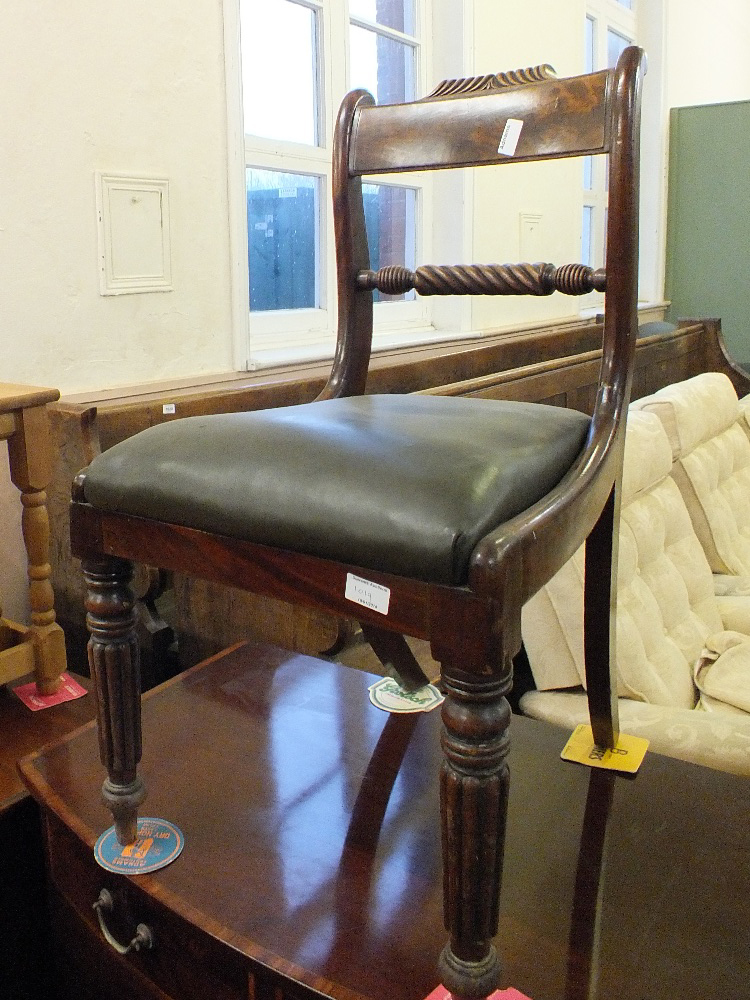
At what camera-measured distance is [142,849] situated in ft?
3.23

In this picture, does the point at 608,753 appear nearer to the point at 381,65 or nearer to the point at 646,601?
the point at 646,601

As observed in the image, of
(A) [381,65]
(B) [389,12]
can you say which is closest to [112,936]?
(A) [381,65]

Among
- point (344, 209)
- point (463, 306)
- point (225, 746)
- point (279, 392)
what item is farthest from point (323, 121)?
point (225, 746)

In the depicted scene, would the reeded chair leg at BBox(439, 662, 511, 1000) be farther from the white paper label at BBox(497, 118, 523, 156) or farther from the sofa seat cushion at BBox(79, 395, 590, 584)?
the white paper label at BBox(497, 118, 523, 156)

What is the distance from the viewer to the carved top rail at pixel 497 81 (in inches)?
38.4

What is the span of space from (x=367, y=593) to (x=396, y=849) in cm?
42

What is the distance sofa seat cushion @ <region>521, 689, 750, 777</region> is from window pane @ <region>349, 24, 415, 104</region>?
181 cm

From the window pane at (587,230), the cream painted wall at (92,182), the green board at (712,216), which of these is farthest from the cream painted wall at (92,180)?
the green board at (712,216)

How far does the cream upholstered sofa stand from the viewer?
1.40 meters

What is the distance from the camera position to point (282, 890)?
36.3 inches

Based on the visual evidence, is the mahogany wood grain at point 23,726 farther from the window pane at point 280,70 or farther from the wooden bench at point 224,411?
the window pane at point 280,70

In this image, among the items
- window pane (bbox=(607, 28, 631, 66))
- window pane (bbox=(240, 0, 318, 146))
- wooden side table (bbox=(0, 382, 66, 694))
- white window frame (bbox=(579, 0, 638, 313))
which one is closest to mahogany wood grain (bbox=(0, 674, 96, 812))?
wooden side table (bbox=(0, 382, 66, 694))

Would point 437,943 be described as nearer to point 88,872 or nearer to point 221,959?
point 221,959

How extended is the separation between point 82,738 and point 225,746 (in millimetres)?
194
